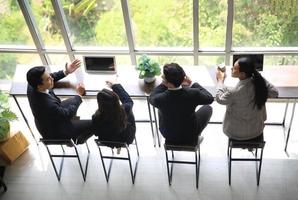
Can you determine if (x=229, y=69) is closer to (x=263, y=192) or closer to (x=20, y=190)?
(x=263, y=192)

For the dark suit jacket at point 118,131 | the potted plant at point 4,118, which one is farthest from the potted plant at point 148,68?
the potted plant at point 4,118

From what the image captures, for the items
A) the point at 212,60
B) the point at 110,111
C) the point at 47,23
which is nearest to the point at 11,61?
the point at 47,23

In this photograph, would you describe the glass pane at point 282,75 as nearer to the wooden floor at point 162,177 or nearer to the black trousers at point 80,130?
the wooden floor at point 162,177

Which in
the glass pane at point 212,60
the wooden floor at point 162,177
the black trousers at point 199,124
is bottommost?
the wooden floor at point 162,177

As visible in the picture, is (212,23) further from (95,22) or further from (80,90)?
(80,90)

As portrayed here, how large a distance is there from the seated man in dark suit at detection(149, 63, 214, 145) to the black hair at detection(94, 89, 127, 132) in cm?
31

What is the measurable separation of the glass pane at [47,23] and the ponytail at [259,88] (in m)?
2.65

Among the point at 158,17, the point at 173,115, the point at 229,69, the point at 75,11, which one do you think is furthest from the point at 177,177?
the point at 75,11

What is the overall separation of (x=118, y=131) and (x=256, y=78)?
1.31 meters

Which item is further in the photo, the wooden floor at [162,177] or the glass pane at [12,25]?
the glass pane at [12,25]

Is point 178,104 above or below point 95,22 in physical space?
below

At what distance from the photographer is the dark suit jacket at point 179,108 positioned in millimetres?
3131

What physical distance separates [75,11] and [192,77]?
1.71 m

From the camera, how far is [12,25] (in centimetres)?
488
